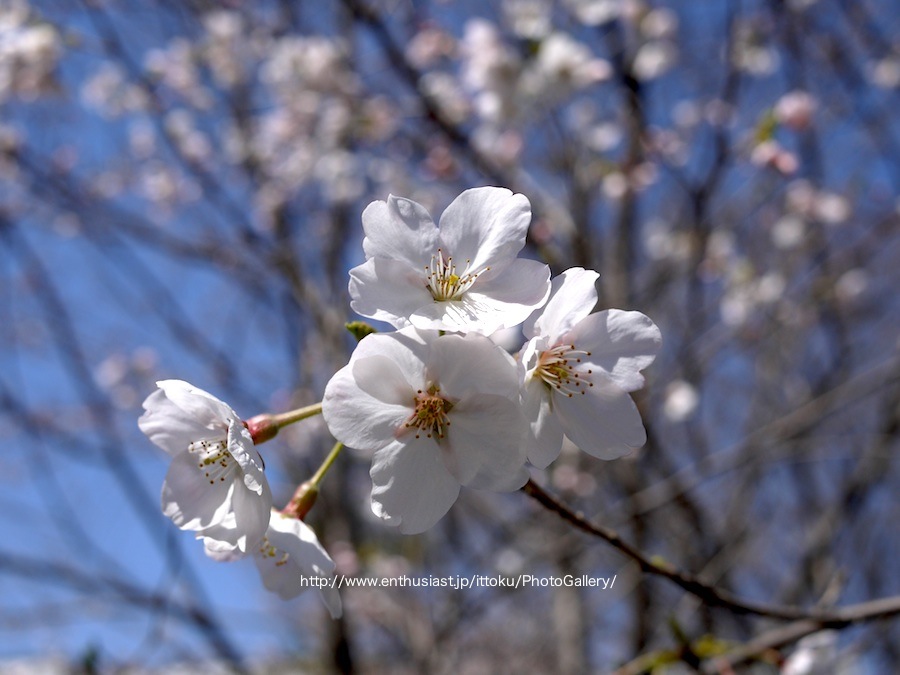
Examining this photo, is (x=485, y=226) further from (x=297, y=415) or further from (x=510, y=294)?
(x=297, y=415)

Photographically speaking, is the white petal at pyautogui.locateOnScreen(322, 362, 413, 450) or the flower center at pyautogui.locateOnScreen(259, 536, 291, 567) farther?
the flower center at pyautogui.locateOnScreen(259, 536, 291, 567)

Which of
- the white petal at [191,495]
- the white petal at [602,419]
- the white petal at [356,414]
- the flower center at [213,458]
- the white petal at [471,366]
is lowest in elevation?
the white petal at [191,495]

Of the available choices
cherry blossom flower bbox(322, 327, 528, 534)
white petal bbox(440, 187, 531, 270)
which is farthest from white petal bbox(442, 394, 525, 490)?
white petal bbox(440, 187, 531, 270)

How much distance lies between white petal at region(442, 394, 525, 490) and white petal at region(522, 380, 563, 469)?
2cm

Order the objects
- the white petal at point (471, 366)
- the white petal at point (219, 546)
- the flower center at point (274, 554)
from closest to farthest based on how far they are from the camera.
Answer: the white petal at point (471, 366)
the white petal at point (219, 546)
the flower center at point (274, 554)

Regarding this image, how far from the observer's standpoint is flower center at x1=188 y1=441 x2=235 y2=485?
1.10 meters

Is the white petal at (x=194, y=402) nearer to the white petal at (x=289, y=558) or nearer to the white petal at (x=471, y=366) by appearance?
the white petal at (x=289, y=558)

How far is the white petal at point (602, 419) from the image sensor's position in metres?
1.05

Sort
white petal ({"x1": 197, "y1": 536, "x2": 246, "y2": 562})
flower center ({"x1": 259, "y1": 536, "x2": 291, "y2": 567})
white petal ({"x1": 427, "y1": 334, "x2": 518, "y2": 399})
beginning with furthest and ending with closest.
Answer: flower center ({"x1": 259, "y1": 536, "x2": 291, "y2": 567}) < white petal ({"x1": 197, "y1": 536, "x2": 246, "y2": 562}) < white petal ({"x1": 427, "y1": 334, "x2": 518, "y2": 399})

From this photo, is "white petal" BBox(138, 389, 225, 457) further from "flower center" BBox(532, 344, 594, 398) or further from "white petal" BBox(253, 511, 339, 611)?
"flower center" BBox(532, 344, 594, 398)

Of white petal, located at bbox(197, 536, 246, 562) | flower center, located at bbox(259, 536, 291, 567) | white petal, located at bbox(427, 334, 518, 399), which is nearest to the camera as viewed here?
white petal, located at bbox(427, 334, 518, 399)

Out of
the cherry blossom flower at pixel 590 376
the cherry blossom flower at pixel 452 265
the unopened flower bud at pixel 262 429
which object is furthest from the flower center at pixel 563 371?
the unopened flower bud at pixel 262 429

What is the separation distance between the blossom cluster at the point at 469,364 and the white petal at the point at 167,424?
27 cm

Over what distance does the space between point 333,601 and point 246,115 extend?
492 centimetres
